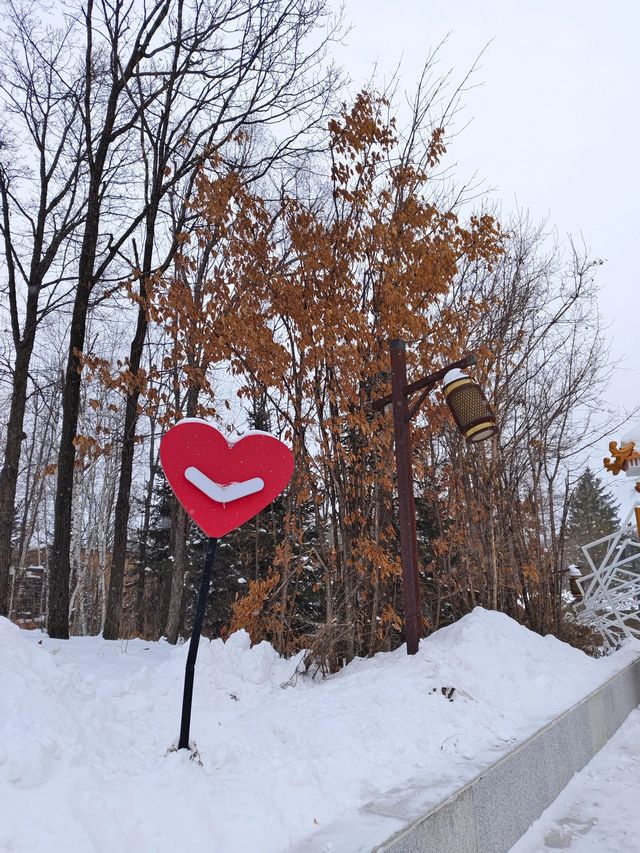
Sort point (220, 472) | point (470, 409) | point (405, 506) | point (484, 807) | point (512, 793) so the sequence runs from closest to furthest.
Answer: point (484, 807)
point (220, 472)
point (512, 793)
point (470, 409)
point (405, 506)

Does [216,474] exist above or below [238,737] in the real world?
above

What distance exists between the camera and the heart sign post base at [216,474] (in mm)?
3131

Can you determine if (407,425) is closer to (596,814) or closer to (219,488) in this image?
(219,488)

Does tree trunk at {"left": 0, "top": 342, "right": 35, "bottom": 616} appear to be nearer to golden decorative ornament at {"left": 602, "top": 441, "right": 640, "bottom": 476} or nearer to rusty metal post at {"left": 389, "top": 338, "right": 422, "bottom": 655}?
rusty metal post at {"left": 389, "top": 338, "right": 422, "bottom": 655}

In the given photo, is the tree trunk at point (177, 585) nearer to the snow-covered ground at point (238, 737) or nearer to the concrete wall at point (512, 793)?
the snow-covered ground at point (238, 737)

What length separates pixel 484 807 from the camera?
10.0ft

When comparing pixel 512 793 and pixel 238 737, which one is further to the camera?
pixel 512 793

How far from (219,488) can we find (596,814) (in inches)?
120

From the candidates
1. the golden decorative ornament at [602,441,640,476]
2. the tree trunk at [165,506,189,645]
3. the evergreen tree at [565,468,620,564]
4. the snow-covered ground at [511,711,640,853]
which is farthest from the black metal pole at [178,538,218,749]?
the evergreen tree at [565,468,620,564]

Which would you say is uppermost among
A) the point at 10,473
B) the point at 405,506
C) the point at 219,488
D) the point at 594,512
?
the point at 594,512

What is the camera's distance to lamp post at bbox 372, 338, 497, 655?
4.96 metres

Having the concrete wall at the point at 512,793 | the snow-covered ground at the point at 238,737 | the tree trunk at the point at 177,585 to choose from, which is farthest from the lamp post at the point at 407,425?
the tree trunk at the point at 177,585

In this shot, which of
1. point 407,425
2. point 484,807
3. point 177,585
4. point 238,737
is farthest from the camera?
point 177,585

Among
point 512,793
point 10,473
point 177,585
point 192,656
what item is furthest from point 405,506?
point 177,585
